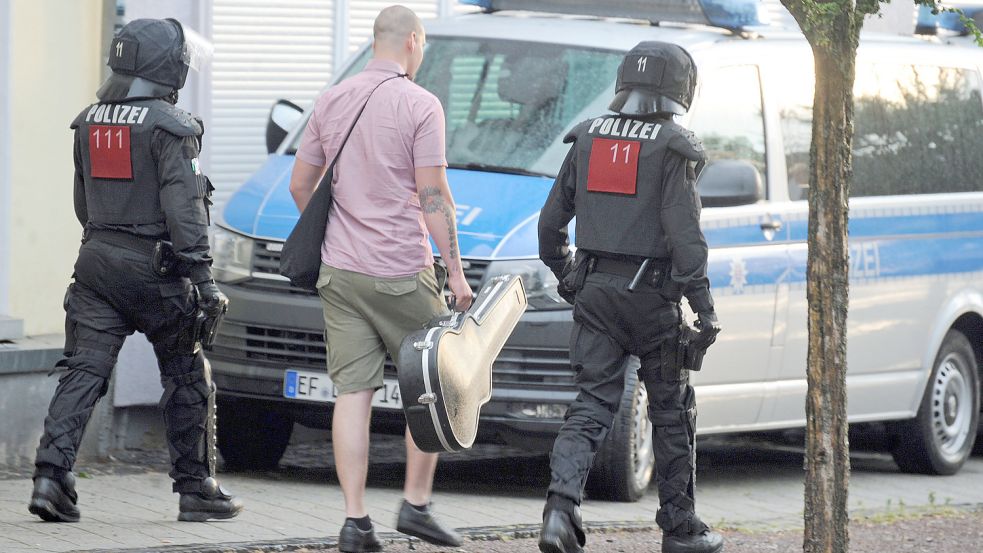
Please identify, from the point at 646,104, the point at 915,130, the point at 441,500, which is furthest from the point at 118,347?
the point at 915,130

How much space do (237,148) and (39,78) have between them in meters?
1.40

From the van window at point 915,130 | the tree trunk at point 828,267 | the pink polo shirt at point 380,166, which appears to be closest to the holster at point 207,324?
the pink polo shirt at point 380,166

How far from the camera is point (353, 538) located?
628cm

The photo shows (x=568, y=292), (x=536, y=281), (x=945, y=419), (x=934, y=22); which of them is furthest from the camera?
(x=934, y=22)

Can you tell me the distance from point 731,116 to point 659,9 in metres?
0.79

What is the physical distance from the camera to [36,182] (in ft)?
28.9

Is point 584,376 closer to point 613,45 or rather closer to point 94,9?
point 613,45

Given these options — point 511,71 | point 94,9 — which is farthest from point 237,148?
point 511,71

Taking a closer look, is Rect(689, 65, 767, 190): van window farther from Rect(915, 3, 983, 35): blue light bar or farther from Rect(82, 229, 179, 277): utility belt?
Rect(82, 229, 179, 277): utility belt

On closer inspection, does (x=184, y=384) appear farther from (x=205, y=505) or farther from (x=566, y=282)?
(x=566, y=282)

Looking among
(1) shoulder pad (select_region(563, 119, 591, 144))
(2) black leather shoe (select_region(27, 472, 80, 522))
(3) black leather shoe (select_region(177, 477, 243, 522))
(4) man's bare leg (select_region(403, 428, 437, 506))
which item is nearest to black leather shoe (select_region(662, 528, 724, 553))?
(4) man's bare leg (select_region(403, 428, 437, 506))

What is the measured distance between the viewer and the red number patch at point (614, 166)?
637cm

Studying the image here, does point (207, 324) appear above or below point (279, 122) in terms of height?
below

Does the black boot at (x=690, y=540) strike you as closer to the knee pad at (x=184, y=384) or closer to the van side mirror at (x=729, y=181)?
the knee pad at (x=184, y=384)
